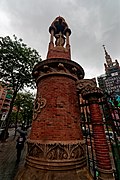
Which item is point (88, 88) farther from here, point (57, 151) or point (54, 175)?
point (54, 175)

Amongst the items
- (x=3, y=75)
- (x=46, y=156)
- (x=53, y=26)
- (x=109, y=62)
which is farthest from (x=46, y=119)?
(x=109, y=62)

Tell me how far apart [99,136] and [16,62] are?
13.1 m

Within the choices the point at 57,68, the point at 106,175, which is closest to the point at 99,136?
the point at 106,175

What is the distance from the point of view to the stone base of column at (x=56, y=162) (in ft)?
9.20

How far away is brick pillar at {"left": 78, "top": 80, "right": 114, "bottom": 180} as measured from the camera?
2725 millimetres

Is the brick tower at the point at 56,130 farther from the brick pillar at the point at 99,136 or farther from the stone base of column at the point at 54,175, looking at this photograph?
the brick pillar at the point at 99,136

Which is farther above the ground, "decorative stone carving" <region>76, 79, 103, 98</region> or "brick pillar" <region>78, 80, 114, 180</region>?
"decorative stone carving" <region>76, 79, 103, 98</region>

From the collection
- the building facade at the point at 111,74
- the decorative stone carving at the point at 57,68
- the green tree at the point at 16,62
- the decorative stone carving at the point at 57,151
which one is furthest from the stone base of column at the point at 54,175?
the building facade at the point at 111,74

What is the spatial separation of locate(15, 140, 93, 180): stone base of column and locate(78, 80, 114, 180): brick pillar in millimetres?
517

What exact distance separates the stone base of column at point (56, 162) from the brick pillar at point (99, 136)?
0.52 metres

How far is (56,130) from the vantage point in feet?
10.6

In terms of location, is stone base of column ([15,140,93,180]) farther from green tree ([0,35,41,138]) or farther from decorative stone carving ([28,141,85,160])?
green tree ([0,35,41,138])

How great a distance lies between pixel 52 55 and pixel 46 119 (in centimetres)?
319

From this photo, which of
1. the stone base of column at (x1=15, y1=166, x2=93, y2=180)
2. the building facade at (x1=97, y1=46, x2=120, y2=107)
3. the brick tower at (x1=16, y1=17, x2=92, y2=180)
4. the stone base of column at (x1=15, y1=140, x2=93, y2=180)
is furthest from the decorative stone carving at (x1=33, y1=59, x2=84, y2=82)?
the building facade at (x1=97, y1=46, x2=120, y2=107)
